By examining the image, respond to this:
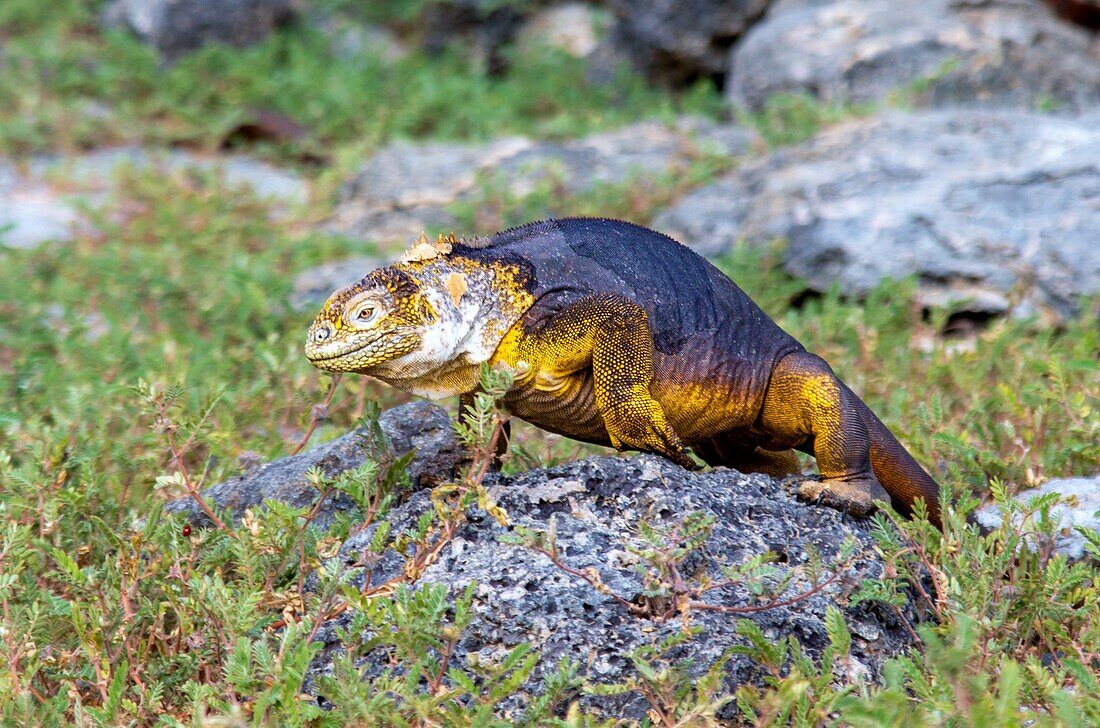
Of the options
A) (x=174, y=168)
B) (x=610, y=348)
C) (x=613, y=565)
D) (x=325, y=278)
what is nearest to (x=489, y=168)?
(x=325, y=278)

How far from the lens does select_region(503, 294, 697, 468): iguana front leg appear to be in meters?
3.79

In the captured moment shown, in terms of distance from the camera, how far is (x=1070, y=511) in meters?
4.47

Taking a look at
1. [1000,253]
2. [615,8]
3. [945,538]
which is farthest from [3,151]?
[945,538]

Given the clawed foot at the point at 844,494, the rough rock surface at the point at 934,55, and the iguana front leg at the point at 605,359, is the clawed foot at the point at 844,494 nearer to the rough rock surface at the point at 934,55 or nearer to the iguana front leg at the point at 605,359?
the iguana front leg at the point at 605,359

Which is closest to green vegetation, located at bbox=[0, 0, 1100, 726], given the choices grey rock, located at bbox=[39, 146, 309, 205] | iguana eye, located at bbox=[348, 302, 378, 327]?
grey rock, located at bbox=[39, 146, 309, 205]

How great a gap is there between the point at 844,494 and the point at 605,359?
2.78 ft

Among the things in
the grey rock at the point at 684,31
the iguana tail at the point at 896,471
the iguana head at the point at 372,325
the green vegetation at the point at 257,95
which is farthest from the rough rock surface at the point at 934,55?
the iguana head at the point at 372,325

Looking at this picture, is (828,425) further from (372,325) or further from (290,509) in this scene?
(290,509)

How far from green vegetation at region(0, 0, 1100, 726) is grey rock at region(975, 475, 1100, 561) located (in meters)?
0.10

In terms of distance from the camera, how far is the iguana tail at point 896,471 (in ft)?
13.9

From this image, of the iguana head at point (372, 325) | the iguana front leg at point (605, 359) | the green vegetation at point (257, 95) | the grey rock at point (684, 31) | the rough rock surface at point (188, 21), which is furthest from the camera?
the rough rock surface at point (188, 21)

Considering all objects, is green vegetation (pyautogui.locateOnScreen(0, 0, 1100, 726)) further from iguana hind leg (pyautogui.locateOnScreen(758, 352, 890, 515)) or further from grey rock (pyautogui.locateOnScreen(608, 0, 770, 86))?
grey rock (pyautogui.locateOnScreen(608, 0, 770, 86))

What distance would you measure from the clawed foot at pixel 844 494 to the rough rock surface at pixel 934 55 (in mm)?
5944

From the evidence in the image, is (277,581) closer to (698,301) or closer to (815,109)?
(698,301)
